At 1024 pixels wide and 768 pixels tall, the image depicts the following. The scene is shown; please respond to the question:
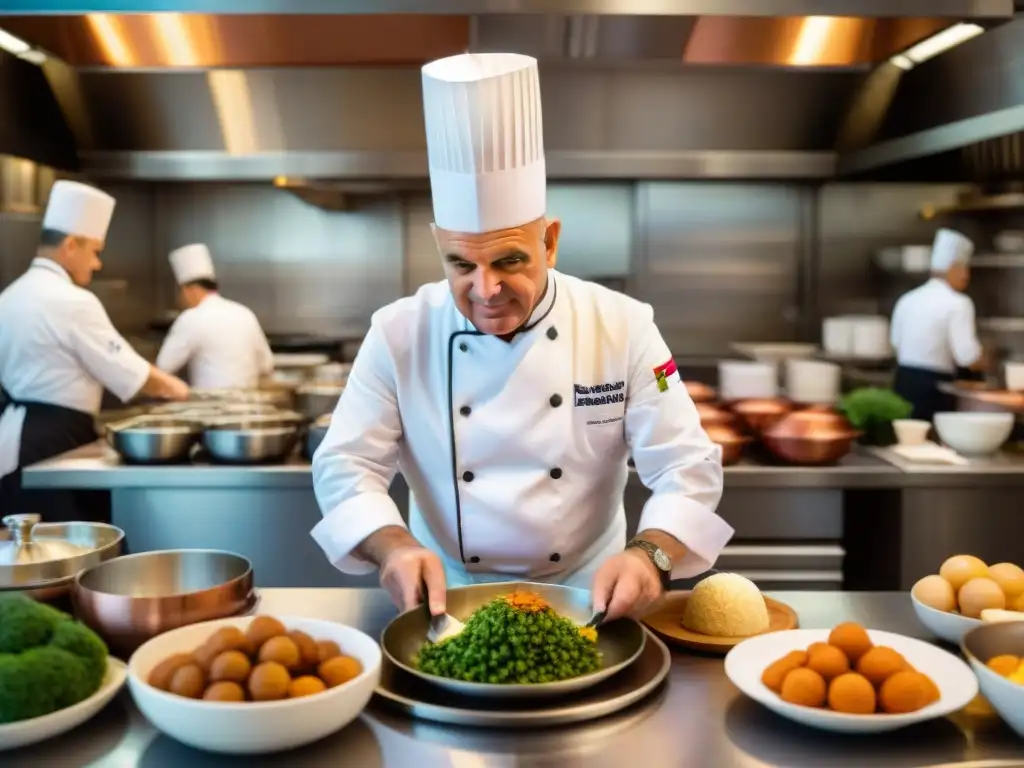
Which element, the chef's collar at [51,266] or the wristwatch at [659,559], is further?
the chef's collar at [51,266]

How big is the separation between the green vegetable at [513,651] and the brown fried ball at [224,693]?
28 centimetres

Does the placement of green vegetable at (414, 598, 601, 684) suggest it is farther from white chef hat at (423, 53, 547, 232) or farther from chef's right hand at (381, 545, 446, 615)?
white chef hat at (423, 53, 547, 232)

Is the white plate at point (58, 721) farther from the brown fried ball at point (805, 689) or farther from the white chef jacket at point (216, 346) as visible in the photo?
the white chef jacket at point (216, 346)

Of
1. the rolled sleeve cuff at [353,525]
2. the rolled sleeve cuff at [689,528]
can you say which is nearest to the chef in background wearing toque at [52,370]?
the rolled sleeve cuff at [353,525]

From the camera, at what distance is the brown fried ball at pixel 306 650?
1.33m

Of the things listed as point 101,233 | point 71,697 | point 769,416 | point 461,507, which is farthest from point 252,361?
point 71,697

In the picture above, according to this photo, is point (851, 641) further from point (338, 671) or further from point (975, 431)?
point (975, 431)

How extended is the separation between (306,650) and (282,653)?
45mm

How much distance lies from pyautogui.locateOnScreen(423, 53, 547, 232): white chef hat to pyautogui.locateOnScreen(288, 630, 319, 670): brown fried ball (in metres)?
0.75

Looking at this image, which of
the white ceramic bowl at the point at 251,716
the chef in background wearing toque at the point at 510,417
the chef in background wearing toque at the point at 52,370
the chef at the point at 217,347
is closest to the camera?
the white ceramic bowl at the point at 251,716

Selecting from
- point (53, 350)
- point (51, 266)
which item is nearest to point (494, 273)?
point (53, 350)

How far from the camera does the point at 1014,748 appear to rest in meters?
1.30

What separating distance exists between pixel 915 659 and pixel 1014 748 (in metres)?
0.18

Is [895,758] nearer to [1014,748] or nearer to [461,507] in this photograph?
[1014,748]
